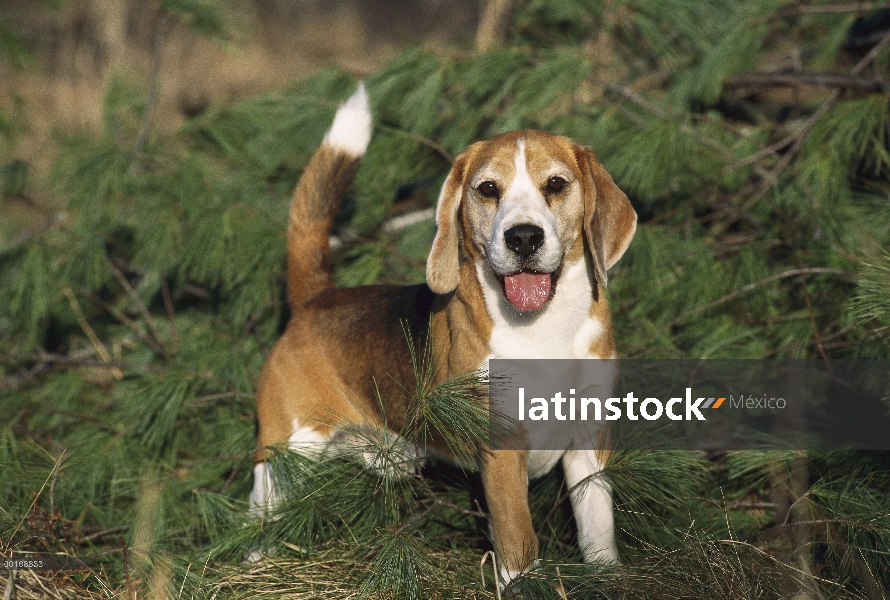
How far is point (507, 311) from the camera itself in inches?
104

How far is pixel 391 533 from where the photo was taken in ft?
7.77

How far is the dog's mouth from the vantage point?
2.56 metres

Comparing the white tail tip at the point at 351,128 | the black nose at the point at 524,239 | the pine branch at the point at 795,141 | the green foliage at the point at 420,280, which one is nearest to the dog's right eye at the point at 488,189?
the black nose at the point at 524,239

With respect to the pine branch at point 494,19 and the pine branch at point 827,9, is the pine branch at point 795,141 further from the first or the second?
the pine branch at point 494,19

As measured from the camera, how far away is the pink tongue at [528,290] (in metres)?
2.56

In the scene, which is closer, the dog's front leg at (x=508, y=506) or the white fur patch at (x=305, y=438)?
the dog's front leg at (x=508, y=506)

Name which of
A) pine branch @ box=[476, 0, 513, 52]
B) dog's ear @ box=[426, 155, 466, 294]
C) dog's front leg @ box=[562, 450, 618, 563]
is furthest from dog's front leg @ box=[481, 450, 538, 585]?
pine branch @ box=[476, 0, 513, 52]

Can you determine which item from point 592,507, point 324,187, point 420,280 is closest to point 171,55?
point 420,280

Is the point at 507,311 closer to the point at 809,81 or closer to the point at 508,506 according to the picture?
the point at 508,506

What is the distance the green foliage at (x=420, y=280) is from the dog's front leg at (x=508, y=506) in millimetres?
101

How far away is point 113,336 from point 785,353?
3.39 meters

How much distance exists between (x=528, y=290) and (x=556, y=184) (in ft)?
1.16

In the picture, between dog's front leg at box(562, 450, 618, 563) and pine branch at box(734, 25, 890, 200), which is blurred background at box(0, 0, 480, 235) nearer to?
pine branch at box(734, 25, 890, 200)

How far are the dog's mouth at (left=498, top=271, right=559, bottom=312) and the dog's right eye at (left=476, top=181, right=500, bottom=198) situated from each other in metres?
0.28
